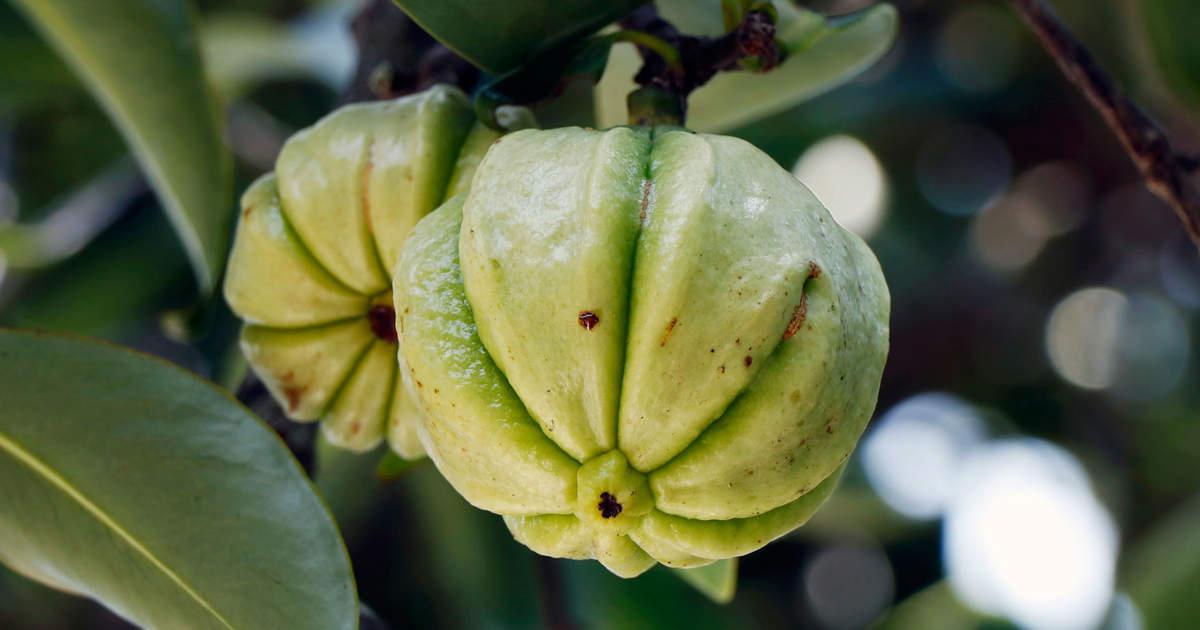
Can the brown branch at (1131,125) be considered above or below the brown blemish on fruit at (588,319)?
below

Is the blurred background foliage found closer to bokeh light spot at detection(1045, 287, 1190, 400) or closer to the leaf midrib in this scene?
bokeh light spot at detection(1045, 287, 1190, 400)

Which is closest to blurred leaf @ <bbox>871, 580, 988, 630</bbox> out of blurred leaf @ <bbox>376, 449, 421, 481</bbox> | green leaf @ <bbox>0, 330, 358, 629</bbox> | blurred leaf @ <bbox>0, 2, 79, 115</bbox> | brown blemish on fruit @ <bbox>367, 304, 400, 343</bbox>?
blurred leaf @ <bbox>376, 449, 421, 481</bbox>

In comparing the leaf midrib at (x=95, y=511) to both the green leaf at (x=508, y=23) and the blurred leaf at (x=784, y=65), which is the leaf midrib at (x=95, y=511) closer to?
the green leaf at (x=508, y=23)

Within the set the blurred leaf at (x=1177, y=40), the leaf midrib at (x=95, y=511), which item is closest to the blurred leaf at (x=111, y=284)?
the leaf midrib at (x=95, y=511)

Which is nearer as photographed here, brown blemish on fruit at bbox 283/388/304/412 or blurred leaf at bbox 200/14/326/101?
brown blemish on fruit at bbox 283/388/304/412

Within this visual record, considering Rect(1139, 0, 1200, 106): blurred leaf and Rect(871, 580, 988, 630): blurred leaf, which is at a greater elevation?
Rect(1139, 0, 1200, 106): blurred leaf

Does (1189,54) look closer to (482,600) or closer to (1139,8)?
(1139,8)

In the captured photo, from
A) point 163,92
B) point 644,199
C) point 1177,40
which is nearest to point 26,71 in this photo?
point 163,92
